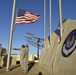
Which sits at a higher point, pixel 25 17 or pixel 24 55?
pixel 25 17

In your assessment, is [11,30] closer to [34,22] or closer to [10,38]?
[10,38]

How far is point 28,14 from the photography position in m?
19.3

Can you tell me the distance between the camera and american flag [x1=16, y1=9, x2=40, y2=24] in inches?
736

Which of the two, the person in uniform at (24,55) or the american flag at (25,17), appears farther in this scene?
the american flag at (25,17)

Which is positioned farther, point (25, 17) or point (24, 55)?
point (25, 17)

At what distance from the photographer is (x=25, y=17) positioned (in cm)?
1909

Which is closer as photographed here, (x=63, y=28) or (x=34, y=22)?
(x=63, y=28)

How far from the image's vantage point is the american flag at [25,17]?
1870 centimetres

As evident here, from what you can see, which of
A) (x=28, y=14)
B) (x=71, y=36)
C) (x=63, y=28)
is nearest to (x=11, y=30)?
(x=28, y=14)

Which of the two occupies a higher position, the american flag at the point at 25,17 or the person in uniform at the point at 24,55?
the american flag at the point at 25,17

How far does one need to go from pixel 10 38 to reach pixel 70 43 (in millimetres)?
8605

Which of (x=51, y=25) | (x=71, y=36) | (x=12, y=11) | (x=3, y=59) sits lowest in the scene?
(x=3, y=59)

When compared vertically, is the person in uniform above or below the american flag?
below

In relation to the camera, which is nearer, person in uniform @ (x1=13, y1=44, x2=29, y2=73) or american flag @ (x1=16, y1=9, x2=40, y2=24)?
person in uniform @ (x1=13, y1=44, x2=29, y2=73)
